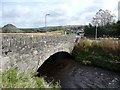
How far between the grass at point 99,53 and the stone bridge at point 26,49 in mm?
4088

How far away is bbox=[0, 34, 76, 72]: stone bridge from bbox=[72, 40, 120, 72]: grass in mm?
4088

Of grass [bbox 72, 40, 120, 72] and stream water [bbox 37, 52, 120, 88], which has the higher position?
grass [bbox 72, 40, 120, 72]

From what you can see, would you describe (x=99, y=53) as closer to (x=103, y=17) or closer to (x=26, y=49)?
(x=26, y=49)

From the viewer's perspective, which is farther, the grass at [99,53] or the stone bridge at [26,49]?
the grass at [99,53]

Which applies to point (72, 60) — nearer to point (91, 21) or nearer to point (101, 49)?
point (101, 49)

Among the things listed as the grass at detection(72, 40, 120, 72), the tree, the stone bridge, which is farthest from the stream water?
the tree

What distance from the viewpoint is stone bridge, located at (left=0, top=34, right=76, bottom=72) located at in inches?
454

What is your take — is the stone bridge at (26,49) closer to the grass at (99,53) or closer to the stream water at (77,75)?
the stream water at (77,75)

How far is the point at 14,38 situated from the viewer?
12023 millimetres

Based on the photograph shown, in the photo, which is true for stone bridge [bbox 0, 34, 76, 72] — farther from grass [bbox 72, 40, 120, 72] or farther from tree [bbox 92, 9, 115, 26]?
tree [bbox 92, 9, 115, 26]

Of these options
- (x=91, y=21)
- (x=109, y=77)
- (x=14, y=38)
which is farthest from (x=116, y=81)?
(x=91, y=21)

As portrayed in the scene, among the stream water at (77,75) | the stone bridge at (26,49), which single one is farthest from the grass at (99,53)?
the stone bridge at (26,49)

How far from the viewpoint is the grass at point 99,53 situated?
20773mm

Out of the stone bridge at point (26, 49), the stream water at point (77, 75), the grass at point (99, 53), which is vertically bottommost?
the stream water at point (77, 75)
